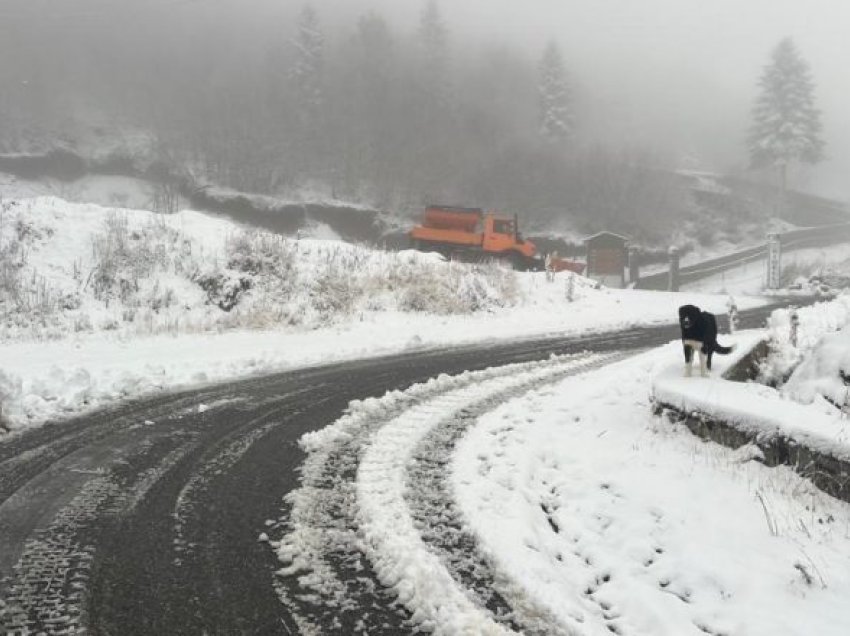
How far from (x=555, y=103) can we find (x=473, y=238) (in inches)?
1393

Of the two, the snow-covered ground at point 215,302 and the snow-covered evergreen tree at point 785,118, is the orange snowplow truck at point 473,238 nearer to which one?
the snow-covered ground at point 215,302

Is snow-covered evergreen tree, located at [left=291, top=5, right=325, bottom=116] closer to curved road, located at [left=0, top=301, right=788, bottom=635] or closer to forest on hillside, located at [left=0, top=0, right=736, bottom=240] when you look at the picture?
forest on hillside, located at [left=0, top=0, right=736, bottom=240]

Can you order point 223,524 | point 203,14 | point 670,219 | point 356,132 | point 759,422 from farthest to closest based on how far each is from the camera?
point 203,14, point 356,132, point 670,219, point 759,422, point 223,524

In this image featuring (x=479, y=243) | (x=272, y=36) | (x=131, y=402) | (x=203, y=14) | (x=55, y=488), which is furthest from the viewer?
(x=203, y=14)

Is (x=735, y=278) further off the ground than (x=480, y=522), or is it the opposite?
(x=735, y=278)

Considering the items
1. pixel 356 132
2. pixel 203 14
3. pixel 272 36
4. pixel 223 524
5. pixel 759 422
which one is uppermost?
pixel 203 14

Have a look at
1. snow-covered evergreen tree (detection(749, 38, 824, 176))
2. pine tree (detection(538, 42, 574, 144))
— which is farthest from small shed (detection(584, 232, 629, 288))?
snow-covered evergreen tree (detection(749, 38, 824, 176))

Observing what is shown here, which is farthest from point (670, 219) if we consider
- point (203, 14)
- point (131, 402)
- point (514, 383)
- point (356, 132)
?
point (203, 14)

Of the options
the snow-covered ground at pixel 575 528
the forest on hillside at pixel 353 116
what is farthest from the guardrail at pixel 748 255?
the snow-covered ground at pixel 575 528

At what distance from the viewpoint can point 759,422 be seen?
17.8 feet

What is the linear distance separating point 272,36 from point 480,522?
254 feet

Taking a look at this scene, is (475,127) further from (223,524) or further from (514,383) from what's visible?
(223,524)

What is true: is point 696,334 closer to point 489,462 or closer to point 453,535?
point 489,462

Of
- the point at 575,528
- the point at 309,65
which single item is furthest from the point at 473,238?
the point at 309,65
